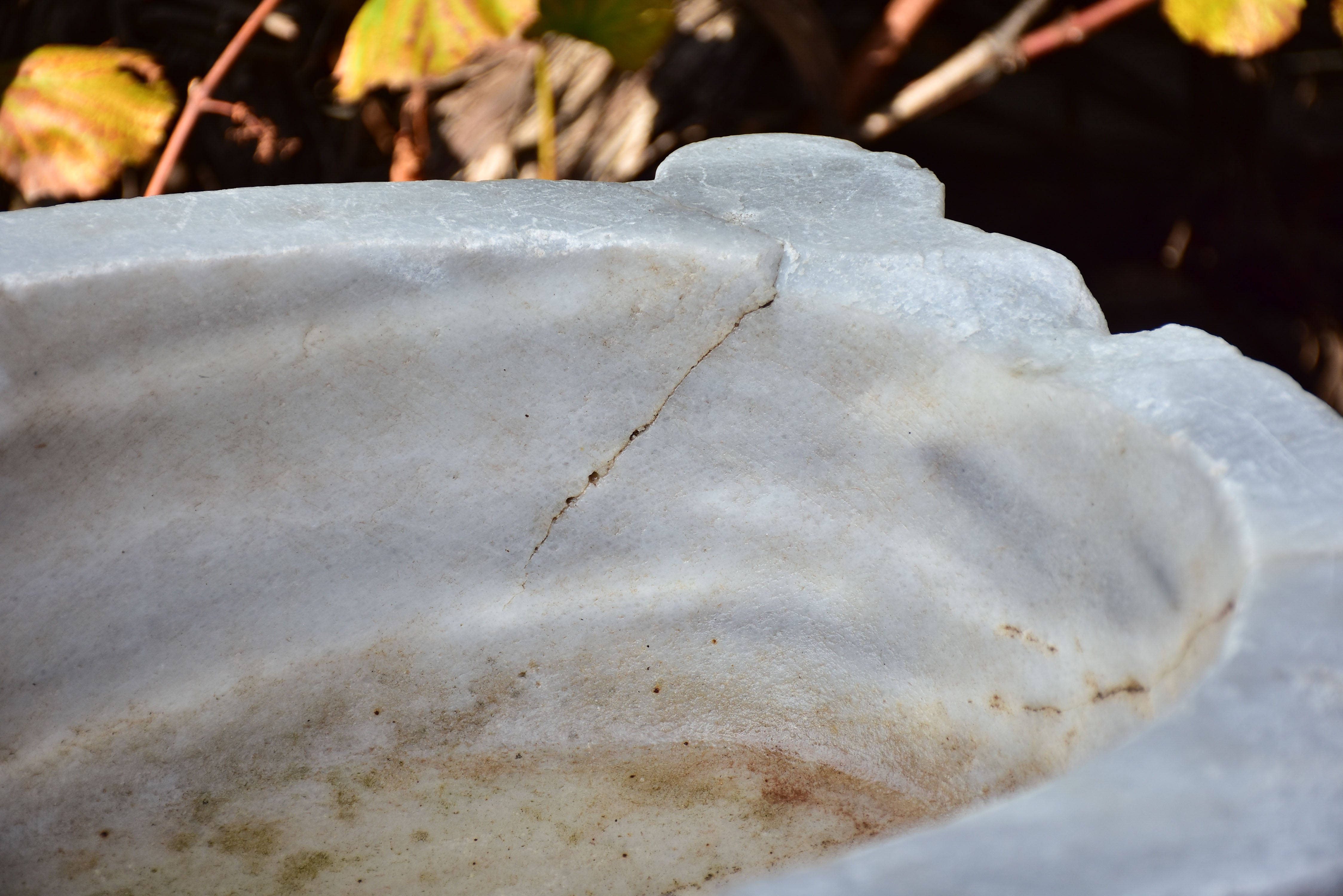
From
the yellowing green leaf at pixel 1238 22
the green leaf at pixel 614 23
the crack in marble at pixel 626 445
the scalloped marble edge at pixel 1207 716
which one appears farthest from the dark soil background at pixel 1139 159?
the scalloped marble edge at pixel 1207 716

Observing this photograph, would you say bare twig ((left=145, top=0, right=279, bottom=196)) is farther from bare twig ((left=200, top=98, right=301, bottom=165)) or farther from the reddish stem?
the reddish stem

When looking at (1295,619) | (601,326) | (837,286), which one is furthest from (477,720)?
(1295,619)

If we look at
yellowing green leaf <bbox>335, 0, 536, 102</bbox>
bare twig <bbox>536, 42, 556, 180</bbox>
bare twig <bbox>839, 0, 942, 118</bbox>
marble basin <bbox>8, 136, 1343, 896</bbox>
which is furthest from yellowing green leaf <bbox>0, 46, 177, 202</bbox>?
bare twig <bbox>839, 0, 942, 118</bbox>

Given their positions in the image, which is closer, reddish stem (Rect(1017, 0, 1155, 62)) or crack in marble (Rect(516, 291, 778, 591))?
crack in marble (Rect(516, 291, 778, 591))

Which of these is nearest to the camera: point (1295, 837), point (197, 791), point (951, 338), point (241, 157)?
point (1295, 837)

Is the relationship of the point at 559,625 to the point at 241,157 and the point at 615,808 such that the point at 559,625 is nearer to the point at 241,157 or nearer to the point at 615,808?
the point at 615,808

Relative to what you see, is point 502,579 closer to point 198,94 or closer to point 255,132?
point 198,94

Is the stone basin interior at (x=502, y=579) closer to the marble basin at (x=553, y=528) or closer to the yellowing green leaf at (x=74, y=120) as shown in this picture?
the marble basin at (x=553, y=528)
